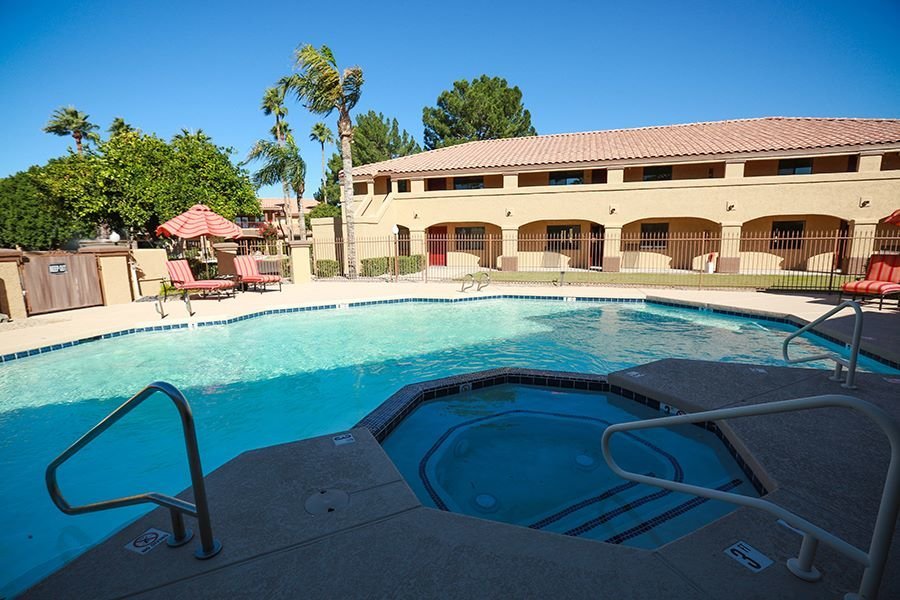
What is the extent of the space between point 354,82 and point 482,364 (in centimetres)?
1433

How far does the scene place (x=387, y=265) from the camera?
21.1 meters

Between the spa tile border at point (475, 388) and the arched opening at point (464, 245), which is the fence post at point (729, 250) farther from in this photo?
the spa tile border at point (475, 388)

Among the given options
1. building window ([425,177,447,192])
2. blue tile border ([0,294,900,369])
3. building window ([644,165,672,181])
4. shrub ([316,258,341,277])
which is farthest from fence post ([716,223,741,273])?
shrub ([316,258,341,277])

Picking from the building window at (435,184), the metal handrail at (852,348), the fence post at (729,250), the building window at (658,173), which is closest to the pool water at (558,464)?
the metal handrail at (852,348)

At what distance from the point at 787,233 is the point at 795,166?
326 centimetres

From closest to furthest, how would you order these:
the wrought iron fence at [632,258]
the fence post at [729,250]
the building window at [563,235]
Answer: the wrought iron fence at [632,258] → the fence post at [729,250] → the building window at [563,235]

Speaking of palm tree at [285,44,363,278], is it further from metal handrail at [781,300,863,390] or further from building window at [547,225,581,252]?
metal handrail at [781,300,863,390]

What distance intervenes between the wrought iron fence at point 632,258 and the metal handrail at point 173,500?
14.8 meters

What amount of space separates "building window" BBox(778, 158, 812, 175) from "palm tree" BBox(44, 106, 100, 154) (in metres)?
50.6

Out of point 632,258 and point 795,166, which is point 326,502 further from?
point 795,166

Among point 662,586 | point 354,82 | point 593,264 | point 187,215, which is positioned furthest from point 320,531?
point 593,264

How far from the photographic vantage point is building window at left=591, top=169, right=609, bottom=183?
2345 centimetres

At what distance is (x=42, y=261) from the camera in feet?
36.3

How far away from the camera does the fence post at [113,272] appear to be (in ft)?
40.0
